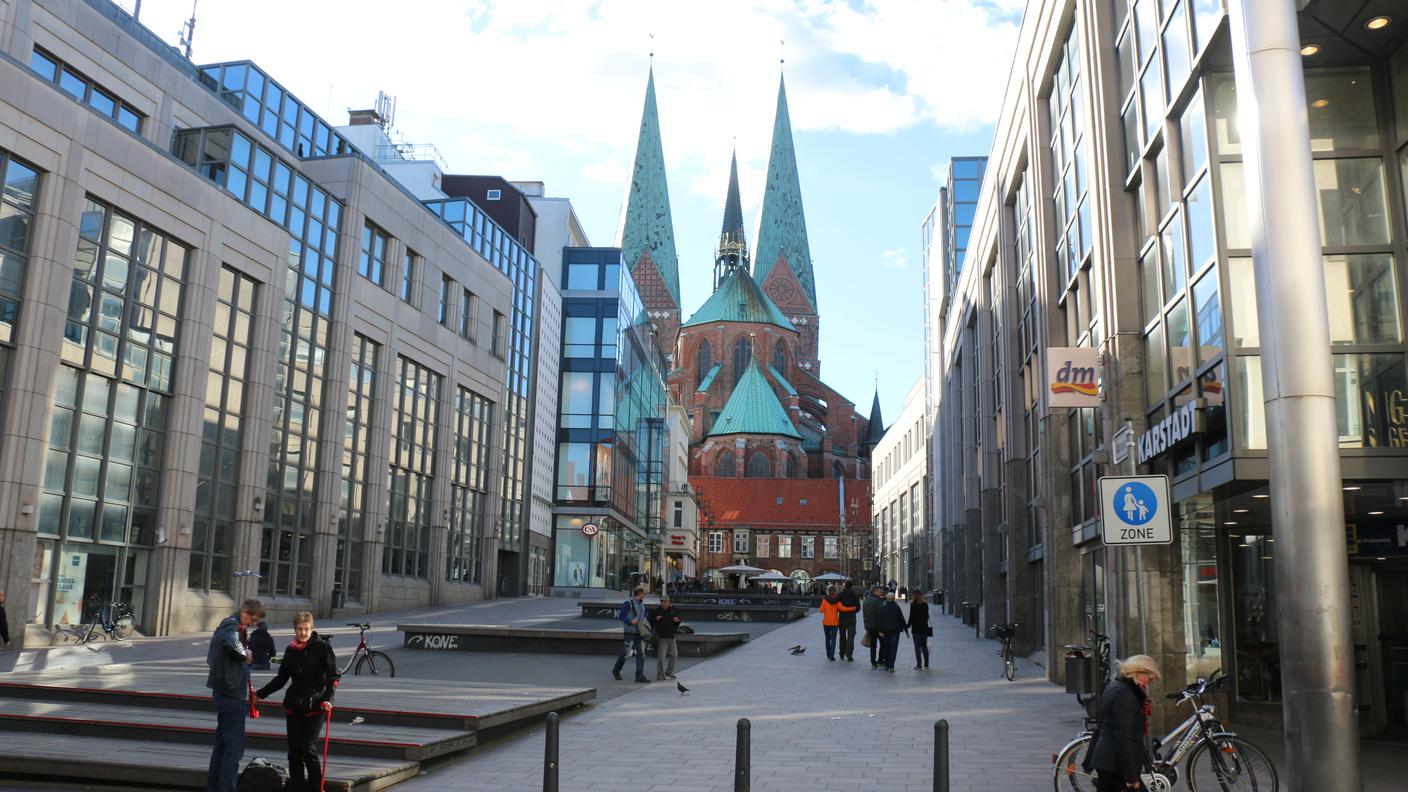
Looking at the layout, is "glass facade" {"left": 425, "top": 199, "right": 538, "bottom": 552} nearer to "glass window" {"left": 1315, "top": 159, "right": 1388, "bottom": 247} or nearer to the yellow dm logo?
the yellow dm logo

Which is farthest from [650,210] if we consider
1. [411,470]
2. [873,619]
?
[873,619]

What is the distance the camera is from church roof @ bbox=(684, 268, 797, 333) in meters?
130

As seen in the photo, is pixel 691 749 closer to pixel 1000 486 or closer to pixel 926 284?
pixel 1000 486

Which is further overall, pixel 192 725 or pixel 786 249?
pixel 786 249

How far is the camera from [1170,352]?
1355 centimetres

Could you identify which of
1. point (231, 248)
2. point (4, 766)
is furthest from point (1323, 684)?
point (231, 248)

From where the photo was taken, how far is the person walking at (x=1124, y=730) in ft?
24.0

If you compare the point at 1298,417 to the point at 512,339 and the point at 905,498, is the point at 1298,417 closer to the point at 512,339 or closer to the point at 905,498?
the point at 512,339

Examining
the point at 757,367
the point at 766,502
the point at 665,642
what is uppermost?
the point at 757,367

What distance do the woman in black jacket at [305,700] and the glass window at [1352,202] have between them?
1043cm

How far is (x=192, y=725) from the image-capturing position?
1149 cm

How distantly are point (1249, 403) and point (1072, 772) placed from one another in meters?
4.30

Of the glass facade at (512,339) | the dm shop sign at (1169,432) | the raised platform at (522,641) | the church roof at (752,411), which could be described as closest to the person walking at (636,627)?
the raised platform at (522,641)

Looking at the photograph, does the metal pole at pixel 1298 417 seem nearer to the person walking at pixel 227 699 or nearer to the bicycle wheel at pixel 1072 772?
the bicycle wheel at pixel 1072 772
